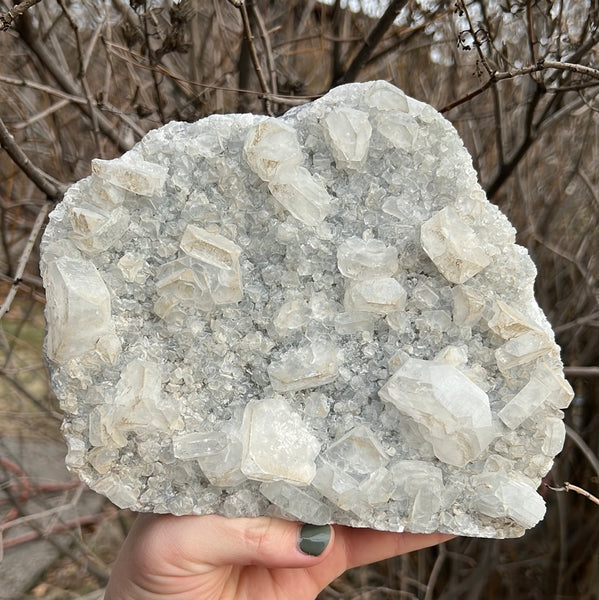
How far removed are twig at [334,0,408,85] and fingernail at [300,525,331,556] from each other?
85 cm

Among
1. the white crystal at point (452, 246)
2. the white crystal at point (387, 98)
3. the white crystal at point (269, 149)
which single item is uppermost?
the white crystal at point (387, 98)

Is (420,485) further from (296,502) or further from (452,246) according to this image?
(452,246)

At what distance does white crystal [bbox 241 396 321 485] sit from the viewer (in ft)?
2.27

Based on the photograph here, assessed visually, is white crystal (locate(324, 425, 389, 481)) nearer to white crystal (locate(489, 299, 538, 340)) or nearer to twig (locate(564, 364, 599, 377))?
white crystal (locate(489, 299, 538, 340))

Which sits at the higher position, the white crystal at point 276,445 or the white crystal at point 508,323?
the white crystal at point 508,323

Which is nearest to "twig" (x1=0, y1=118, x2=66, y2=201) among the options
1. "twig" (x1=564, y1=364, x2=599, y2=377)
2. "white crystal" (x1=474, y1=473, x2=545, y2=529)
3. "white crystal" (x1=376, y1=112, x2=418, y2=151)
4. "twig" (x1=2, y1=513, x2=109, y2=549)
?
"white crystal" (x1=376, y1=112, x2=418, y2=151)

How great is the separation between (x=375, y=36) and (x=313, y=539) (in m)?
0.88

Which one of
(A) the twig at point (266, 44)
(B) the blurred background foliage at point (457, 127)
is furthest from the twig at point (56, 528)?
(A) the twig at point (266, 44)

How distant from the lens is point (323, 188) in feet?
2.43

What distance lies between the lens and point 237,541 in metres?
0.75

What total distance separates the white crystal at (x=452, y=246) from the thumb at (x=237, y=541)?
347mm

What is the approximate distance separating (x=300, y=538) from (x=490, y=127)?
130 centimetres

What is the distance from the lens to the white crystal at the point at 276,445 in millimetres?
691

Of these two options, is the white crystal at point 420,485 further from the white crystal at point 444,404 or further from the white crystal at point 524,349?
the white crystal at point 524,349
